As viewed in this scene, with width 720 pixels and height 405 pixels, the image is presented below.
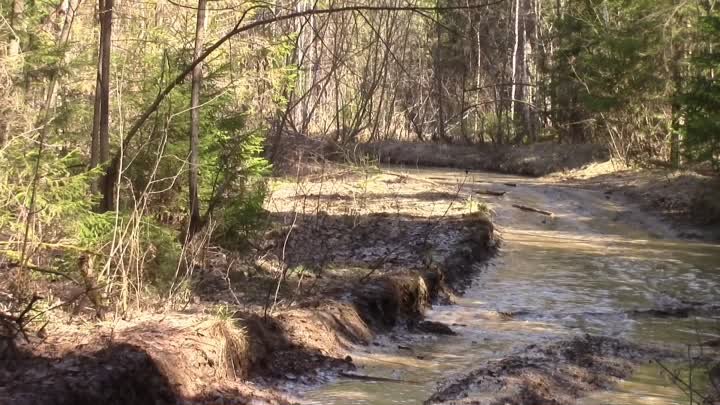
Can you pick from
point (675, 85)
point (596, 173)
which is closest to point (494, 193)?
point (596, 173)

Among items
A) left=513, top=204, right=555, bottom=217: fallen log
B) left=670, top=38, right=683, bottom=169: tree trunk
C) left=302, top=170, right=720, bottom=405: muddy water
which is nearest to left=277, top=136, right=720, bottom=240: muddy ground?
left=670, top=38, right=683, bottom=169: tree trunk

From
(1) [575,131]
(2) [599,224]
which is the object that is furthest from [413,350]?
(1) [575,131]

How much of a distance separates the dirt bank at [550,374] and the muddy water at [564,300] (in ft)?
0.71

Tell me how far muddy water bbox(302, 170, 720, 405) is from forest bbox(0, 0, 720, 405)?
10.8 inches

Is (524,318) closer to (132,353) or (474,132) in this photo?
(132,353)

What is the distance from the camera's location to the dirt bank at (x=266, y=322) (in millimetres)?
6008

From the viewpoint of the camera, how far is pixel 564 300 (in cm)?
1244

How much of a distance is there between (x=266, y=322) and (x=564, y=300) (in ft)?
18.8

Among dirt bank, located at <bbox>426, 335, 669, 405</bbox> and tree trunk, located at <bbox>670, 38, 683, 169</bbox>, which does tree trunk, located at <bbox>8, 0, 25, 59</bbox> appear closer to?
dirt bank, located at <bbox>426, 335, 669, 405</bbox>

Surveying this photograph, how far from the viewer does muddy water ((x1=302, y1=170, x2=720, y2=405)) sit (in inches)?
315

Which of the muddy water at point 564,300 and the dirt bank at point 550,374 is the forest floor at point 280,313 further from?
the dirt bank at point 550,374

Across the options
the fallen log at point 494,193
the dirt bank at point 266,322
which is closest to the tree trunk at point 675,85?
the fallen log at point 494,193

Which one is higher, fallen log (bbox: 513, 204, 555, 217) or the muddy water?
fallen log (bbox: 513, 204, 555, 217)

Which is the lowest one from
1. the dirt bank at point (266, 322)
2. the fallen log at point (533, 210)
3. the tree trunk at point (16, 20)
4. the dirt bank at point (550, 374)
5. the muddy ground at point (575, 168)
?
the dirt bank at point (550, 374)
